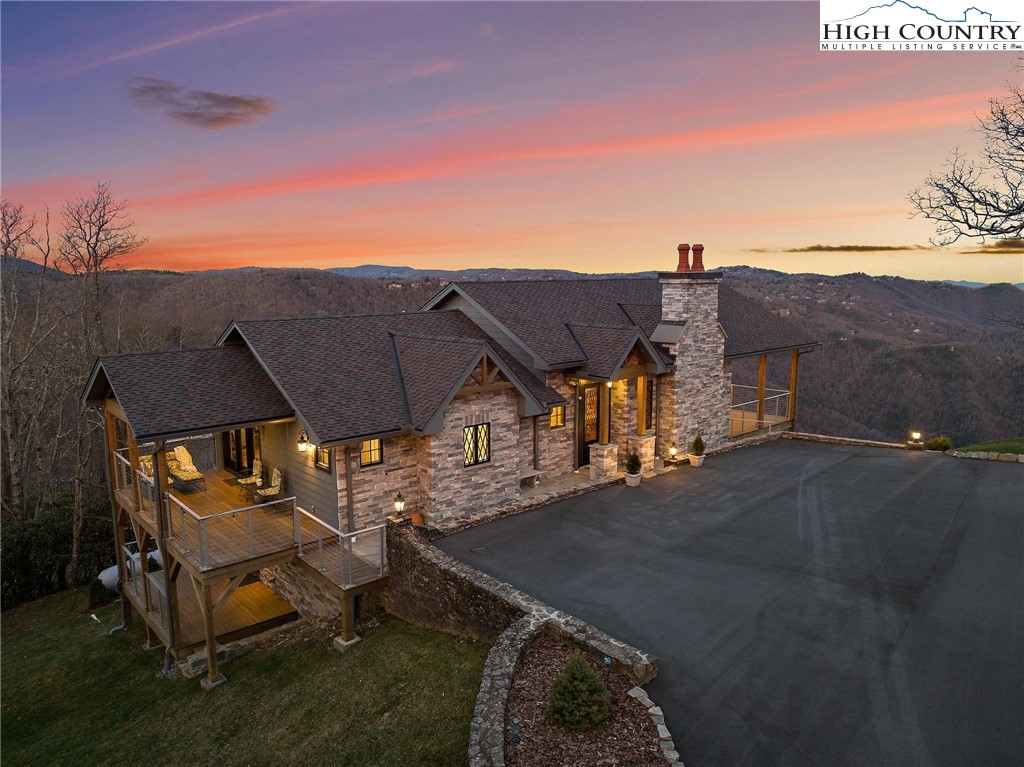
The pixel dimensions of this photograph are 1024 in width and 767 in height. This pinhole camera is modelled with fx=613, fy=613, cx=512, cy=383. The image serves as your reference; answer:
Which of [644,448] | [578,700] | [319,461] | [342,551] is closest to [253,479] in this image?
[319,461]

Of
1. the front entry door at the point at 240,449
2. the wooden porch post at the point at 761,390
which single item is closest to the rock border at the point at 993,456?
the wooden porch post at the point at 761,390

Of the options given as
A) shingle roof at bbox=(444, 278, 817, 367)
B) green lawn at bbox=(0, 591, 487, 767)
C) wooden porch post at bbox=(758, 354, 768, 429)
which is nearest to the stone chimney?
shingle roof at bbox=(444, 278, 817, 367)

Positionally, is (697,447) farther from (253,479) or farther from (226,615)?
(226,615)

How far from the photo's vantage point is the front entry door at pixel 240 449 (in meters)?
17.7

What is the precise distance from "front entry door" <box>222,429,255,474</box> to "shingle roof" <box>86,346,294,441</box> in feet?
10.5

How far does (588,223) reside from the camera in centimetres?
4069

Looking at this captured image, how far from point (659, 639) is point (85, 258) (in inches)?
923

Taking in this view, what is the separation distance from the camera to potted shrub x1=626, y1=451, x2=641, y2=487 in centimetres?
1778

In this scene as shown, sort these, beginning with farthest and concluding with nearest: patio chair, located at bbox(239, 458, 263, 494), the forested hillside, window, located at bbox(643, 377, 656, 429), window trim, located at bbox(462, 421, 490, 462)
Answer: the forested hillside, window, located at bbox(643, 377, 656, 429), patio chair, located at bbox(239, 458, 263, 494), window trim, located at bbox(462, 421, 490, 462)

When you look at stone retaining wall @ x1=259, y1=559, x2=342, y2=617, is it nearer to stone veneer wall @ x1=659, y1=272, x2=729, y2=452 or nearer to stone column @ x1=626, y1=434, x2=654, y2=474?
stone column @ x1=626, y1=434, x2=654, y2=474

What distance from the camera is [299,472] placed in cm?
1540

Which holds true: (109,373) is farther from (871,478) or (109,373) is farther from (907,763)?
(871,478)

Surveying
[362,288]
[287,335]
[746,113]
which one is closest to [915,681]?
[287,335]

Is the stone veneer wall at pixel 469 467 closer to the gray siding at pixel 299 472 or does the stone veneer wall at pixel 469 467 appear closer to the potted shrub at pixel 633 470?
the gray siding at pixel 299 472
